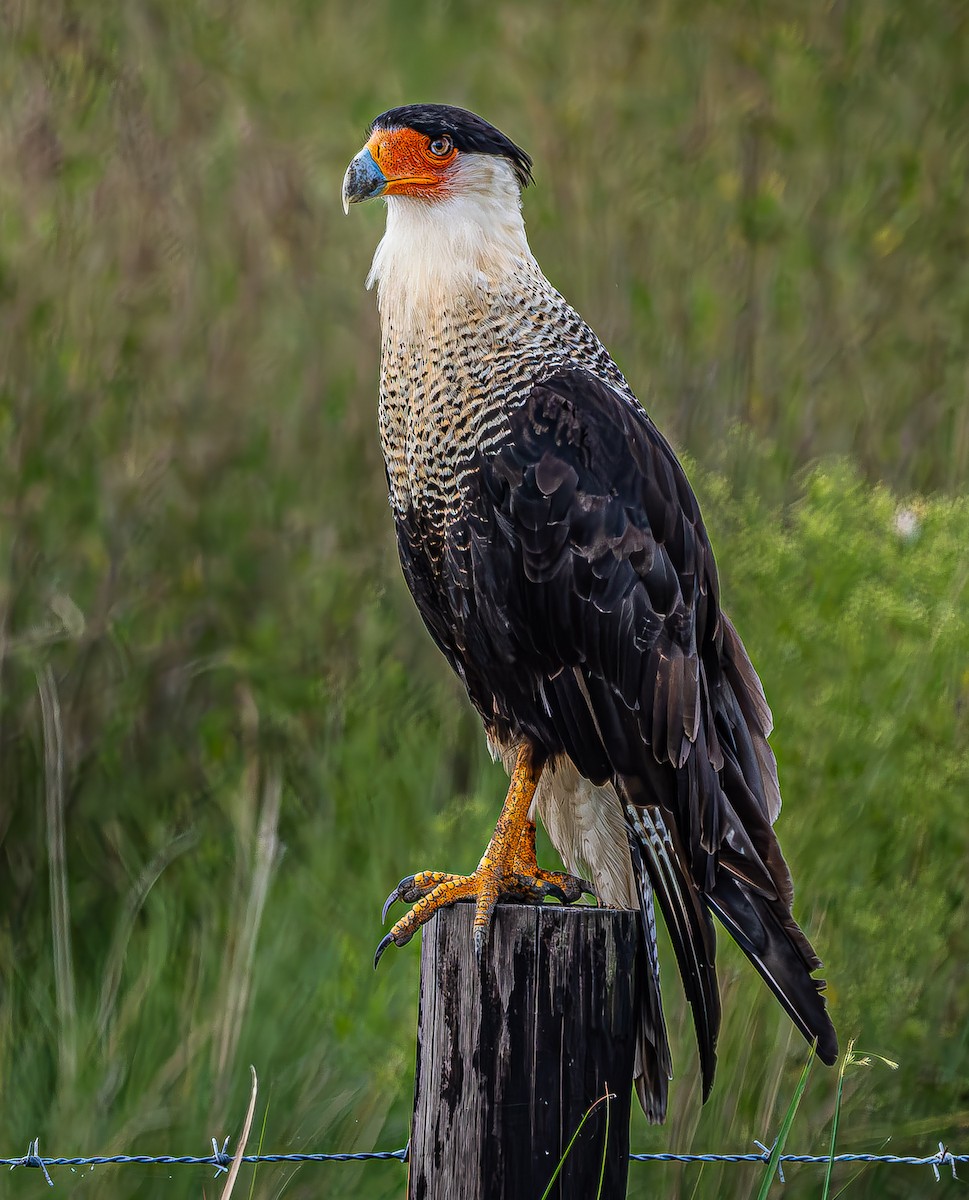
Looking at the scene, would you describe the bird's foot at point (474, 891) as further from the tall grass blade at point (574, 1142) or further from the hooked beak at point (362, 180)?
the hooked beak at point (362, 180)

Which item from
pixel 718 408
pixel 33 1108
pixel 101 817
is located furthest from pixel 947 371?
pixel 33 1108

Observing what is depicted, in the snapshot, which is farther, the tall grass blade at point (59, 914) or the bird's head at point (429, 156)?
the tall grass blade at point (59, 914)

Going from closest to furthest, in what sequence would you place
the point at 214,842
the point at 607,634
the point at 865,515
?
the point at 607,634 → the point at 865,515 → the point at 214,842

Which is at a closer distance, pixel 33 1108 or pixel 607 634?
pixel 607 634

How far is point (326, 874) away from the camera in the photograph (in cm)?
334

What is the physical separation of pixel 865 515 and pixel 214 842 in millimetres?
1731

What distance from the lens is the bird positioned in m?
2.49

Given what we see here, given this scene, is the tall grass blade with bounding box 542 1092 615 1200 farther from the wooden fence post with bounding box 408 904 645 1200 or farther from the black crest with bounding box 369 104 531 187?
the black crest with bounding box 369 104 531 187

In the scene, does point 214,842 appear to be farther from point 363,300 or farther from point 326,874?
point 363,300

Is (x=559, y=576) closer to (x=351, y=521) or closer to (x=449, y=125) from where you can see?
(x=449, y=125)

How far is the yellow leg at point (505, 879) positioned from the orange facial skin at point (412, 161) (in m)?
1.09

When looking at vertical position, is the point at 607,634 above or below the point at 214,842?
above

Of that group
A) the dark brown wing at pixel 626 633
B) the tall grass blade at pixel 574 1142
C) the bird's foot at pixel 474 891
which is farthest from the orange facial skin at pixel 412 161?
the tall grass blade at pixel 574 1142

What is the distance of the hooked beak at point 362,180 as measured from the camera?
274 cm
